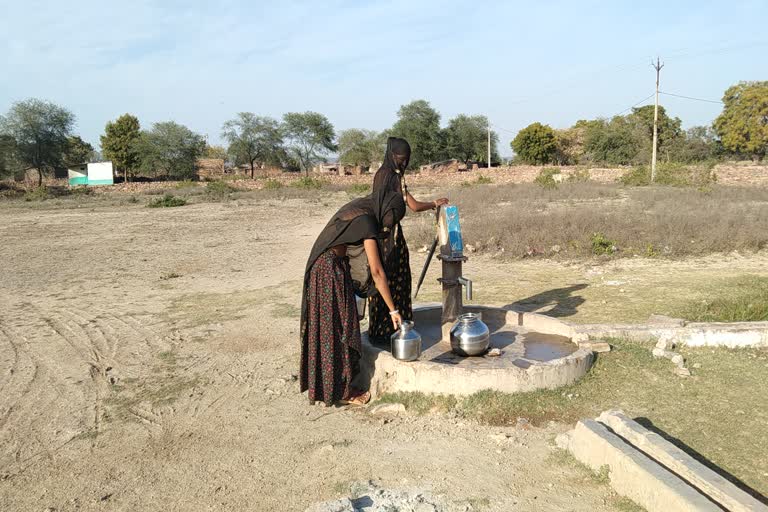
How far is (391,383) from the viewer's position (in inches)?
155

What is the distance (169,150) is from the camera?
44656 millimetres

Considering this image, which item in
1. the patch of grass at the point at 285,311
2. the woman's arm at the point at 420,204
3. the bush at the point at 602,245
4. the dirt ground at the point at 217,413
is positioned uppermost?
the woman's arm at the point at 420,204

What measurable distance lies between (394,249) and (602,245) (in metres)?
6.24

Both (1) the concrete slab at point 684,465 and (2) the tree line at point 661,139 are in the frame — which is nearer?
(1) the concrete slab at point 684,465

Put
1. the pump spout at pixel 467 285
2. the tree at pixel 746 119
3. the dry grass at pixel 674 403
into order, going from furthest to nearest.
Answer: the tree at pixel 746 119, the pump spout at pixel 467 285, the dry grass at pixel 674 403

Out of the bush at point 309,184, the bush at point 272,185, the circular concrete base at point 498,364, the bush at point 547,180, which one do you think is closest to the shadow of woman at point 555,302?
the circular concrete base at point 498,364

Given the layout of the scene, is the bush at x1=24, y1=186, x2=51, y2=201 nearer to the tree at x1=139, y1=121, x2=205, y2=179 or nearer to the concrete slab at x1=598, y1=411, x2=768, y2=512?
the tree at x1=139, y1=121, x2=205, y2=179

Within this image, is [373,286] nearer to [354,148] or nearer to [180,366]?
[180,366]

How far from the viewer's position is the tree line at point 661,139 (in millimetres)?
37562

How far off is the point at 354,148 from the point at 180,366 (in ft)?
175

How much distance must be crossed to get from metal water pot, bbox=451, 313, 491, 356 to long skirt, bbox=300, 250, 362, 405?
2.47 ft

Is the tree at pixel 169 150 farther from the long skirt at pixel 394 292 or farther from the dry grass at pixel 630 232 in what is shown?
the long skirt at pixel 394 292

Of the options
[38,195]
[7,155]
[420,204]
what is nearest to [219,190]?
[38,195]

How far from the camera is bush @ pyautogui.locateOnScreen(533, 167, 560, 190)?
21.4m
